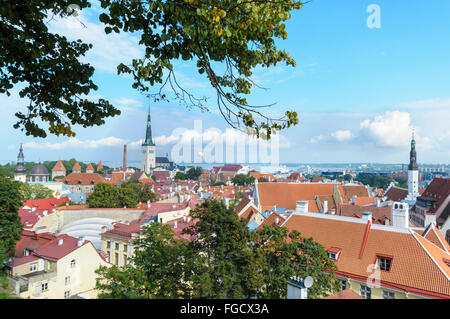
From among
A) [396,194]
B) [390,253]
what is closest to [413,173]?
[396,194]

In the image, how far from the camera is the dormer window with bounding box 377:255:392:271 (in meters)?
11.2

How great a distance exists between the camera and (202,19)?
10.8ft

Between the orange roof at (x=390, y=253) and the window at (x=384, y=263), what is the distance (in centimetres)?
18

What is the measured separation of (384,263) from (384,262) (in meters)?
0.04

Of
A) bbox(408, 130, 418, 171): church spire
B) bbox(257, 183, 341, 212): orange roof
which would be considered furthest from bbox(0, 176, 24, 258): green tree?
bbox(408, 130, 418, 171): church spire

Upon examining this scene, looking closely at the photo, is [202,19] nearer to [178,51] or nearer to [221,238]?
[178,51]

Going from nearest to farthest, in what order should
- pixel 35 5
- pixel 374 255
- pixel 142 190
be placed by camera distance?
pixel 35 5 → pixel 374 255 → pixel 142 190

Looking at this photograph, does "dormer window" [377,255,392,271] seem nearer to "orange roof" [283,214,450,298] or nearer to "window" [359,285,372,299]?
"orange roof" [283,214,450,298]

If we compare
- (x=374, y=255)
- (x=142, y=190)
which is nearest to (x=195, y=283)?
(x=374, y=255)

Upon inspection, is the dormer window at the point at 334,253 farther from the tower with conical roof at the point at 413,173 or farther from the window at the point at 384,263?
the tower with conical roof at the point at 413,173

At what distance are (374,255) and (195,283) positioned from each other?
27.1 ft

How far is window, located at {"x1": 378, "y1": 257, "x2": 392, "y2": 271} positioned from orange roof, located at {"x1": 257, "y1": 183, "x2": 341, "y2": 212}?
22.4 meters

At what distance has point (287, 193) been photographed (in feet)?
117

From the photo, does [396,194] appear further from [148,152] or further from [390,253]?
[148,152]
